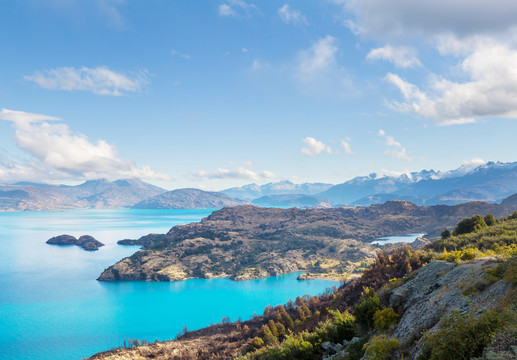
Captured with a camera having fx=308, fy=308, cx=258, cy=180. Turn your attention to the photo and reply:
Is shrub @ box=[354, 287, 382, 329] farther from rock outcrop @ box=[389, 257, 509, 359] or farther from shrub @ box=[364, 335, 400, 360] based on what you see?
shrub @ box=[364, 335, 400, 360]

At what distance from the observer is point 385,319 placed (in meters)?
24.7

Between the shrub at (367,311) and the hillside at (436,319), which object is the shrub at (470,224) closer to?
the hillside at (436,319)

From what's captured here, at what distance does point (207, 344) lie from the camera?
275ft

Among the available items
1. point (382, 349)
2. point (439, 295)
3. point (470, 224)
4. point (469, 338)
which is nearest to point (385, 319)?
point (439, 295)

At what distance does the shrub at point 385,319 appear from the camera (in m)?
24.4

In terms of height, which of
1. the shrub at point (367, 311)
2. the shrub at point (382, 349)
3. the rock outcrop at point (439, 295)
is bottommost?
the shrub at point (367, 311)

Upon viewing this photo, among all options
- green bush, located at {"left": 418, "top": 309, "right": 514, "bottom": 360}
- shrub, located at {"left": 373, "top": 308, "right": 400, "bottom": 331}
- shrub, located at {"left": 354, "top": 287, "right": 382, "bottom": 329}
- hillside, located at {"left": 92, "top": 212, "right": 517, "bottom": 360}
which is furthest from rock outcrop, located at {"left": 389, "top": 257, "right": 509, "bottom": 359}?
green bush, located at {"left": 418, "top": 309, "right": 514, "bottom": 360}

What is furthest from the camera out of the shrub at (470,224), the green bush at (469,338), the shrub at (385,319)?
the shrub at (470,224)

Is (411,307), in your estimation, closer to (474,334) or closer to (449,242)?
(474,334)

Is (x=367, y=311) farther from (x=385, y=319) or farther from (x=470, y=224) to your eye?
(x=470, y=224)

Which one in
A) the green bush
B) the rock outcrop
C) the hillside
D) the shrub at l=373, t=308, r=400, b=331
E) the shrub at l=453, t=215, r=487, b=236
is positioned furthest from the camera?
the shrub at l=453, t=215, r=487, b=236

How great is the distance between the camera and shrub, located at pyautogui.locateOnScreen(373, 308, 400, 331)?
2436cm

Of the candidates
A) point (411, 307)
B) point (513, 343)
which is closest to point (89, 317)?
point (411, 307)

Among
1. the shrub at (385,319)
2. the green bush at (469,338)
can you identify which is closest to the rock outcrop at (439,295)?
the shrub at (385,319)
